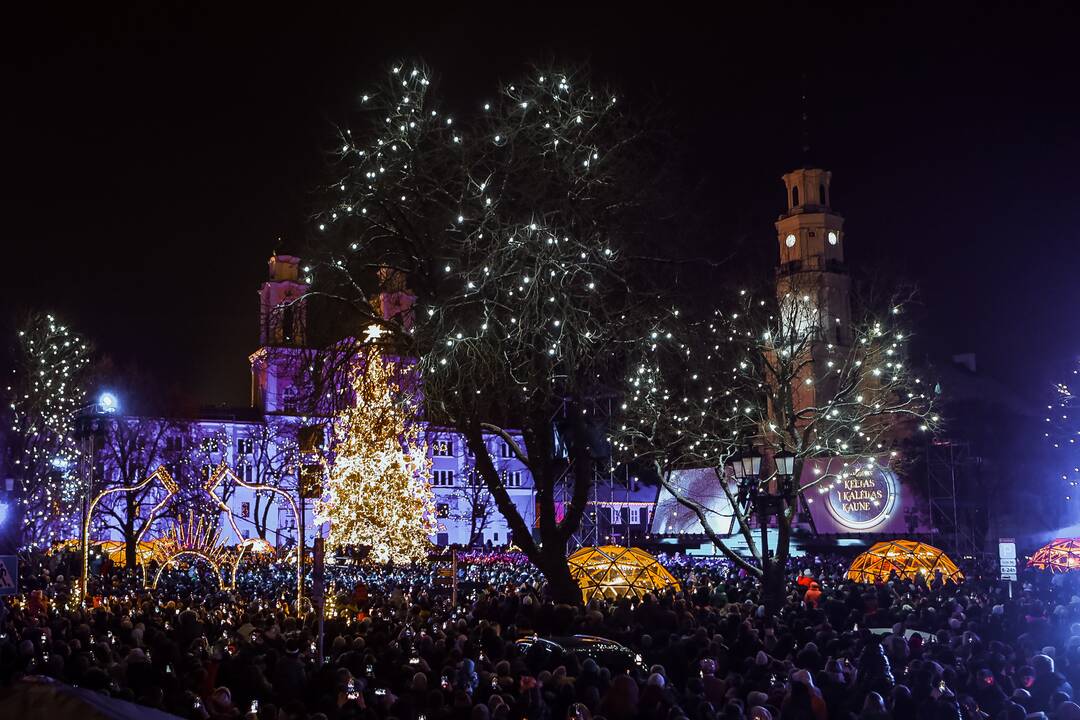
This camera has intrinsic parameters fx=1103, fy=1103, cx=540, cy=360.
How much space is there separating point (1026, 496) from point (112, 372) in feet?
164

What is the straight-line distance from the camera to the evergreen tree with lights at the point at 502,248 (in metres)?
16.9

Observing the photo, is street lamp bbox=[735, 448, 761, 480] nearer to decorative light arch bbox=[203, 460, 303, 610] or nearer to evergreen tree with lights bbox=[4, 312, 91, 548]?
decorative light arch bbox=[203, 460, 303, 610]

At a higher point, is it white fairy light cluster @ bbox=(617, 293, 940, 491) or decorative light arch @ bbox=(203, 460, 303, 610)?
white fairy light cluster @ bbox=(617, 293, 940, 491)

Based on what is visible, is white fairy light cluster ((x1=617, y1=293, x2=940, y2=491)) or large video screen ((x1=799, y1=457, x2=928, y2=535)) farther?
large video screen ((x1=799, y1=457, x2=928, y2=535))

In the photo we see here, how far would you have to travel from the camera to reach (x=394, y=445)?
30.6m

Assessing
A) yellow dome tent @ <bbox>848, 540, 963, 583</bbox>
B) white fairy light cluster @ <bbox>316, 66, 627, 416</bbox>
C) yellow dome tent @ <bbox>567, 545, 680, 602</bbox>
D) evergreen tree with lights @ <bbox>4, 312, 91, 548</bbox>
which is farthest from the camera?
evergreen tree with lights @ <bbox>4, 312, 91, 548</bbox>

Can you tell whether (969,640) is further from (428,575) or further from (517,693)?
(428,575)

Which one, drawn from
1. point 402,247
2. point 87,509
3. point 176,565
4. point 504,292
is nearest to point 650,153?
point 504,292

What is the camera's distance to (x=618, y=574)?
25859 mm

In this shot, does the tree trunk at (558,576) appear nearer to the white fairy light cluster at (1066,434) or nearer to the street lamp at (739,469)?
the street lamp at (739,469)

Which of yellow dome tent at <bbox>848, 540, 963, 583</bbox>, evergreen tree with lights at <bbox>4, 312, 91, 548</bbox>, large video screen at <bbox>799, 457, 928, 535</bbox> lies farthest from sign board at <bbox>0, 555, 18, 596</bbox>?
large video screen at <bbox>799, 457, 928, 535</bbox>

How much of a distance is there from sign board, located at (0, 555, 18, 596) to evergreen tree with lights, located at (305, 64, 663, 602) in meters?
6.91

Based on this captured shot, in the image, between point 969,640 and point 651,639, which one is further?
point 651,639

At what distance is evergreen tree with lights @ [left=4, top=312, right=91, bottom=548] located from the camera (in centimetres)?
3900
